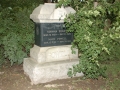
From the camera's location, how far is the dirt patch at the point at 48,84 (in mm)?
3908

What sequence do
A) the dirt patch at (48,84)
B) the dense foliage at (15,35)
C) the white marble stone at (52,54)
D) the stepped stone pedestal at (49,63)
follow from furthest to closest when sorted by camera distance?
the dense foliage at (15,35), the white marble stone at (52,54), the stepped stone pedestal at (49,63), the dirt patch at (48,84)

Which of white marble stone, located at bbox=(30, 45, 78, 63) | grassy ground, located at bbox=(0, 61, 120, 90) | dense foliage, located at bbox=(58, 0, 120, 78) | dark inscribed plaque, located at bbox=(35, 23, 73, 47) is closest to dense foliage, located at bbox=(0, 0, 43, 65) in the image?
grassy ground, located at bbox=(0, 61, 120, 90)

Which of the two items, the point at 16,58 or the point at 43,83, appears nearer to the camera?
the point at 43,83

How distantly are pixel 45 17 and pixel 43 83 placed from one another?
5.56 feet

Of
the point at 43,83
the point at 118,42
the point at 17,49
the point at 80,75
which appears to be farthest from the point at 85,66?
the point at 17,49

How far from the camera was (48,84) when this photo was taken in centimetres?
403

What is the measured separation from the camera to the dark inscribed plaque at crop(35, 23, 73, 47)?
4.20m

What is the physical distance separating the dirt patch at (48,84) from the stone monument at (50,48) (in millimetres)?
165

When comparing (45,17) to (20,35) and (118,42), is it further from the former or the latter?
(118,42)

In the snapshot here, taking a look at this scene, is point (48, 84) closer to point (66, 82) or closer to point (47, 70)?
point (47, 70)

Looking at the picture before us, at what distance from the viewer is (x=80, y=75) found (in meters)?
4.62

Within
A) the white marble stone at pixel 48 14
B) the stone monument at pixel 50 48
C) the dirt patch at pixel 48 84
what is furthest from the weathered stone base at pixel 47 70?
the white marble stone at pixel 48 14

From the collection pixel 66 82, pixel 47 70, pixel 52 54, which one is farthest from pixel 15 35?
pixel 66 82

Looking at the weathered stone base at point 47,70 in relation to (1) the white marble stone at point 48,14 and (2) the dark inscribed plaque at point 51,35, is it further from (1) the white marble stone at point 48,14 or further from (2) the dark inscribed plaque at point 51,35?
(1) the white marble stone at point 48,14
